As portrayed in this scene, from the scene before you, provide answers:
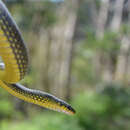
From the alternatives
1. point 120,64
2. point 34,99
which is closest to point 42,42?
point 120,64

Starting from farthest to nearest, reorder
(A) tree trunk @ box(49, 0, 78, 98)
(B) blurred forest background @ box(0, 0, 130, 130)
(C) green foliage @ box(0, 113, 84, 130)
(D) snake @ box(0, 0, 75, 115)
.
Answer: (A) tree trunk @ box(49, 0, 78, 98) → (B) blurred forest background @ box(0, 0, 130, 130) → (C) green foliage @ box(0, 113, 84, 130) → (D) snake @ box(0, 0, 75, 115)

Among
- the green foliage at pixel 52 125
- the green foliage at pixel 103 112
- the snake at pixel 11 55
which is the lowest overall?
the green foliage at pixel 103 112

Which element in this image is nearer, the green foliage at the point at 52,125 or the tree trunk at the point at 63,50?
the green foliage at the point at 52,125

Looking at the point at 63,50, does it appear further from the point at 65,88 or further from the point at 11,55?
the point at 11,55

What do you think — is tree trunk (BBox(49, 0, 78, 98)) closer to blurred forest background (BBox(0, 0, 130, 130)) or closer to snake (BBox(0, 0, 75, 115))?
blurred forest background (BBox(0, 0, 130, 130))

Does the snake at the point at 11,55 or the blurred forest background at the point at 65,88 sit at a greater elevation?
the snake at the point at 11,55

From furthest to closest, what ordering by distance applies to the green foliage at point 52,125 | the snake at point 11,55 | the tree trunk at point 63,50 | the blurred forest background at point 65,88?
the tree trunk at point 63,50, the blurred forest background at point 65,88, the green foliage at point 52,125, the snake at point 11,55

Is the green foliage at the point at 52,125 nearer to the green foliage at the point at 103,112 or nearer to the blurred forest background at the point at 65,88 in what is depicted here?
the blurred forest background at the point at 65,88

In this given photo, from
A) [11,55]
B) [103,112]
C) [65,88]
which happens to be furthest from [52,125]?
[11,55]

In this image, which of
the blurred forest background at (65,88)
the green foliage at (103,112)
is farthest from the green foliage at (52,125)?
the green foliage at (103,112)

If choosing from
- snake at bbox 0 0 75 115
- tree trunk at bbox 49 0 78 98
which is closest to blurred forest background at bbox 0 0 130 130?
tree trunk at bbox 49 0 78 98

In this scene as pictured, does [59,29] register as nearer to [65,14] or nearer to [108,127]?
[65,14]
